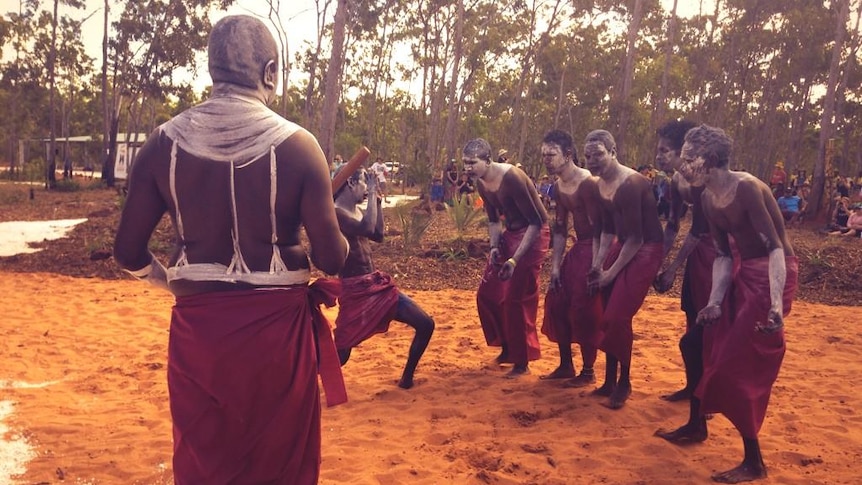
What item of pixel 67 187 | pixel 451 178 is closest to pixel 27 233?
pixel 451 178

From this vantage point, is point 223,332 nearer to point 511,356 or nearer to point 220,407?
point 220,407

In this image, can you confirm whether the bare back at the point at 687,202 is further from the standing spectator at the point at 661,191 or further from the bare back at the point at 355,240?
the standing spectator at the point at 661,191

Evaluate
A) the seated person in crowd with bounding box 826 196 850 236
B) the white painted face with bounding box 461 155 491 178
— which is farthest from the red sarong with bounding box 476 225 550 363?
the seated person in crowd with bounding box 826 196 850 236

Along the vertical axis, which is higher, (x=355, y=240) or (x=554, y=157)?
(x=554, y=157)

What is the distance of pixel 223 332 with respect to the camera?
6.11ft

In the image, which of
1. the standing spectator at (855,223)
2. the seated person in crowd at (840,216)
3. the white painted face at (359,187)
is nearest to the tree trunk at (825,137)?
the seated person in crowd at (840,216)

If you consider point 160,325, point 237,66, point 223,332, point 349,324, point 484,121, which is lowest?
point 160,325

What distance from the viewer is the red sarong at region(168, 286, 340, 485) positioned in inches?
73.7

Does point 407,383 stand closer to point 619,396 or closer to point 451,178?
point 619,396

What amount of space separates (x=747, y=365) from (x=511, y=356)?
6.54 ft

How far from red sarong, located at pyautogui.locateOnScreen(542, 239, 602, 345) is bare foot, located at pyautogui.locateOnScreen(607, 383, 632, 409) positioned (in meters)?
0.40

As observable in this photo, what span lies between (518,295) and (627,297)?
948 millimetres

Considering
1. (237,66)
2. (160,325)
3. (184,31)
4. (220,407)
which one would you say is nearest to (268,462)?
(220,407)

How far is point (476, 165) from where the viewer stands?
15.4ft
